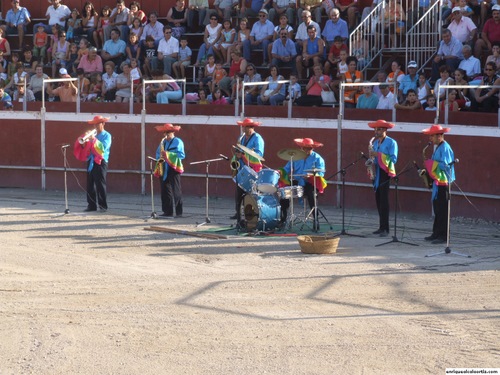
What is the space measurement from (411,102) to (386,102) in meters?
0.81

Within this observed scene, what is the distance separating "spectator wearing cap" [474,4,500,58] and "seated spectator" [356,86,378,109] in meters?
2.39

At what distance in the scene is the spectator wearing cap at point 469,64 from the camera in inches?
866

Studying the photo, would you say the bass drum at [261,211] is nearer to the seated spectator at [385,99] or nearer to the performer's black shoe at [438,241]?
the performer's black shoe at [438,241]

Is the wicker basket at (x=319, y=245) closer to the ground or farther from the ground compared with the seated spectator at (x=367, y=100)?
closer to the ground

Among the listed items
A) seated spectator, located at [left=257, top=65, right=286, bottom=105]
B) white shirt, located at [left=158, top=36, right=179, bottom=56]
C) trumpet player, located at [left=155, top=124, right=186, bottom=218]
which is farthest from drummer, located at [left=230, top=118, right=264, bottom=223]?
white shirt, located at [left=158, top=36, right=179, bottom=56]

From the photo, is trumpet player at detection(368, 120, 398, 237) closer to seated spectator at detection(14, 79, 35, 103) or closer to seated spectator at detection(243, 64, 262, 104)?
seated spectator at detection(243, 64, 262, 104)

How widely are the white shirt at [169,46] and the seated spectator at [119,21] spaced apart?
5.96ft

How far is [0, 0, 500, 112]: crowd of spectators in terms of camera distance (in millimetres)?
22531

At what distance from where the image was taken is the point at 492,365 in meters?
10.7

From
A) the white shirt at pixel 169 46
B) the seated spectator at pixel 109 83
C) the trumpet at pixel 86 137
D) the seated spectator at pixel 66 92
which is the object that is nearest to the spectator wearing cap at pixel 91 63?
the seated spectator at pixel 109 83

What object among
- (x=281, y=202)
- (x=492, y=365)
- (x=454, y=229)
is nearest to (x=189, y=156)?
(x=281, y=202)

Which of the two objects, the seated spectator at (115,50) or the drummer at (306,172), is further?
the seated spectator at (115,50)

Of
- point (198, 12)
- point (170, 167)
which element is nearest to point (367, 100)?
point (170, 167)

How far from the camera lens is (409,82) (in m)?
22.5
